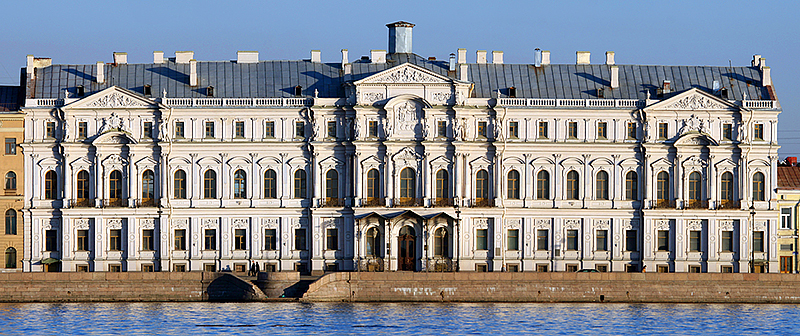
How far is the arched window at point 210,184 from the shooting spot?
273 feet

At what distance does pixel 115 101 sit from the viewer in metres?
82.4

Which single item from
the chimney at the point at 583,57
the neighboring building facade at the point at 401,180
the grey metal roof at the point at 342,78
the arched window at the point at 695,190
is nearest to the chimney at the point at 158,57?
the grey metal roof at the point at 342,78

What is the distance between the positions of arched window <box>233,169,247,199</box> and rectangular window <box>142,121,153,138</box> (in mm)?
4653

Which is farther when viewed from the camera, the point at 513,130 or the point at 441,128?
the point at 513,130

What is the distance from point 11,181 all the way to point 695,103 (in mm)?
35113

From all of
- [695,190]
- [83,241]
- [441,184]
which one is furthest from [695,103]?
[83,241]

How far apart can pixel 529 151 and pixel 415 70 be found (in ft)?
23.1

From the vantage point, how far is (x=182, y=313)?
69.9 metres

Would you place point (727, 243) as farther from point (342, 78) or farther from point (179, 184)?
point (179, 184)

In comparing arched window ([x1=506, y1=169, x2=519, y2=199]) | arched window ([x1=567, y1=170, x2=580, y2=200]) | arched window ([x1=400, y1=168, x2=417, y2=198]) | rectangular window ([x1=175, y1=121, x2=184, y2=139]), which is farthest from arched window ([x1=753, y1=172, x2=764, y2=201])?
rectangular window ([x1=175, y1=121, x2=184, y2=139])

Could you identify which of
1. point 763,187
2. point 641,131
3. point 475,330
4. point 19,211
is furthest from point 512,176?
point 19,211

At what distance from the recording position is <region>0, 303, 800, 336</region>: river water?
65.1m

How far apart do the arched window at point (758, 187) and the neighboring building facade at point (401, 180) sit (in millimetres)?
50

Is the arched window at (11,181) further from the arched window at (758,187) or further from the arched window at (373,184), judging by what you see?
the arched window at (758,187)
